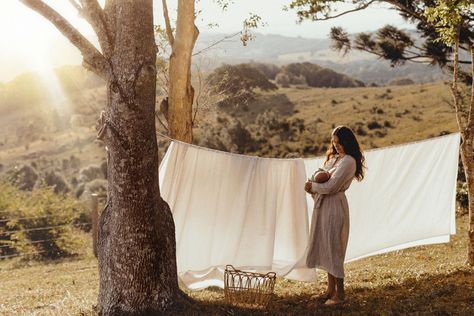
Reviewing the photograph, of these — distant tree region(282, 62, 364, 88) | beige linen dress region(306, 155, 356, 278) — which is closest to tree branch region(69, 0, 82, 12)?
beige linen dress region(306, 155, 356, 278)

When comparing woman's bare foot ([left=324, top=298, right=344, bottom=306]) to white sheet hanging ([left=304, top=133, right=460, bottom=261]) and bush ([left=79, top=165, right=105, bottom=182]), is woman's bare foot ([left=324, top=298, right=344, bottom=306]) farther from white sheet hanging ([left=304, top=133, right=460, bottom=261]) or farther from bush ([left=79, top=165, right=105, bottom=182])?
bush ([left=79, top=165, right=105, bottom=182])

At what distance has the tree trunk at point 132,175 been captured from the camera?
19.8ft

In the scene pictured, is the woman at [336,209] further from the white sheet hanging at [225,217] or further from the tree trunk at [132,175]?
the tree trunk at [132,175]

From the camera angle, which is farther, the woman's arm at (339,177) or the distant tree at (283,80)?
the distant tree at (283,80)

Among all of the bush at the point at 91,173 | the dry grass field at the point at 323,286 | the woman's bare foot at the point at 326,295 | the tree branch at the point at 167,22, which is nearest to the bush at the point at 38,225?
the dry grass field at the point at 323,286

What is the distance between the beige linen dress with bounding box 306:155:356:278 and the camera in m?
6.43

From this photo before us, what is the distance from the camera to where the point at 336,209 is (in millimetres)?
6484

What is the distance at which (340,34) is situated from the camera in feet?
44.7

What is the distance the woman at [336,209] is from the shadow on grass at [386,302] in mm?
271

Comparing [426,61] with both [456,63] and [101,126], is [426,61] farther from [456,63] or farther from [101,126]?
[101,126]

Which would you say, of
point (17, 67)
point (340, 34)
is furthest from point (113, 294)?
point (17, 67)

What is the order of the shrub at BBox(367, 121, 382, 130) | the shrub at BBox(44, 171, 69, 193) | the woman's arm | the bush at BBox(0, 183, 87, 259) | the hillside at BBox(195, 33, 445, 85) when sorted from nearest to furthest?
the woman's arm → the bush at BBox(0, 183, 87, 259) → the shrub at BBox(44, 171, 69, 193) → the shrub at BBox(367, 121, 382, 130) → the hillside at BBox(195, 33, 445, 85)

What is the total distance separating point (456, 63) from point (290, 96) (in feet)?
167

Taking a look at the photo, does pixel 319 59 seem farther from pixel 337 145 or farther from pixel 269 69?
pixel 337 145
